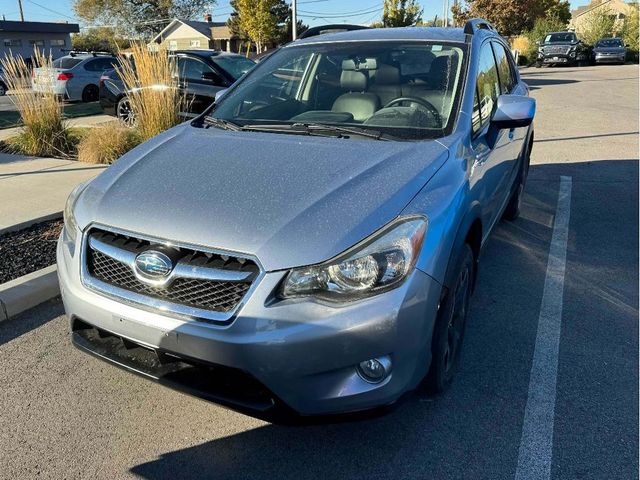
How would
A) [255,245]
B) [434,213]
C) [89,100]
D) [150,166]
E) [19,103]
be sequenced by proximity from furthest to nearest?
[89,100]
[19,103]
[150,166]
[434,213]
[255,245]

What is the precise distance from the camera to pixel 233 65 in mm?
10711

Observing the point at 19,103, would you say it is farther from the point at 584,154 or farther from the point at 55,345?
the point at 584,154

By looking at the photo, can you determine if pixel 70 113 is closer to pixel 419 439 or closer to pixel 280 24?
pixel 419 439

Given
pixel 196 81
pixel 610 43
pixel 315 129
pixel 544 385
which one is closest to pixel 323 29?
pixel 315 129

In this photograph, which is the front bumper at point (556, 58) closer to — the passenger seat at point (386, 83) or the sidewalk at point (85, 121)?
the sidewalk at point (85, 121)

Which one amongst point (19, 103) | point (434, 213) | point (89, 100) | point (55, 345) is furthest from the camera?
point (89, 100)

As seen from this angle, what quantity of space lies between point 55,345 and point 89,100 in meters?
15.4

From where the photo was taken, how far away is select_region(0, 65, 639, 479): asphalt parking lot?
7.75 ft

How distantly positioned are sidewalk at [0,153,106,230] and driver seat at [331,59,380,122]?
325 cm

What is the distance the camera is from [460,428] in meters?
2.57

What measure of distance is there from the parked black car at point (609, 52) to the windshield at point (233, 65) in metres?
29.8

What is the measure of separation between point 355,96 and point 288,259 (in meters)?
1.87

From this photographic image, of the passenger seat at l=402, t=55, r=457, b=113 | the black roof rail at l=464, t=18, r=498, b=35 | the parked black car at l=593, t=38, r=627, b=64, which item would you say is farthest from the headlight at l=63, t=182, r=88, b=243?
the parked black car at l=593, t=38, r=627, b=64

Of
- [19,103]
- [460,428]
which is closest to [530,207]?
[460,428]
